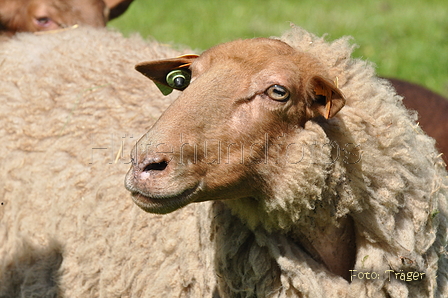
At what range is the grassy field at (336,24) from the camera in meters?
7.84

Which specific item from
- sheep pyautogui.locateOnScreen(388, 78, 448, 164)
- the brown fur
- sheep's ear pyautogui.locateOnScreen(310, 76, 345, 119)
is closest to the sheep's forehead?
the brown fur

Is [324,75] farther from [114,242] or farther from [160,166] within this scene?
[114,242]

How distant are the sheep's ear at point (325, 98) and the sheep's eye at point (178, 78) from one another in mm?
704

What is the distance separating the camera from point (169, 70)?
9.75ft

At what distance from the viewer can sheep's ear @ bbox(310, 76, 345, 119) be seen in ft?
7.92

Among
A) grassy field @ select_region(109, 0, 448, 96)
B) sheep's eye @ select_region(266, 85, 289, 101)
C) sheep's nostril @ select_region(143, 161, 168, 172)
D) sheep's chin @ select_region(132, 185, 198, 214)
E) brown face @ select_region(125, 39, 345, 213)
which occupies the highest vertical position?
sheep's eye @ select_region(266, 85, 289, 101)

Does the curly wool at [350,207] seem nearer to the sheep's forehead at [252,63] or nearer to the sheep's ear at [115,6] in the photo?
the sheep's forehead at [252,63]

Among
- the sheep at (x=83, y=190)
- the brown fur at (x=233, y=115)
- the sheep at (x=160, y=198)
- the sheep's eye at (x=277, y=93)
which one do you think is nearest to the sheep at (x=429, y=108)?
the sheep at (x=160, y=198)

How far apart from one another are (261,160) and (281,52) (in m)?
0.48

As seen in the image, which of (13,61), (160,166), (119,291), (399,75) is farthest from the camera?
(399,75)

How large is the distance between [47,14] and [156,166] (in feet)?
10.9

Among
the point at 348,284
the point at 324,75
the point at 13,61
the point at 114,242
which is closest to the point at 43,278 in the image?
the point at 114,242

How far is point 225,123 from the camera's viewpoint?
247cm

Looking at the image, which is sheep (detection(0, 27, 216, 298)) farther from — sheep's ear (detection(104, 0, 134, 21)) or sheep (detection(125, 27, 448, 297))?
sheep's ear (detection(104, 0, 134, 21))
